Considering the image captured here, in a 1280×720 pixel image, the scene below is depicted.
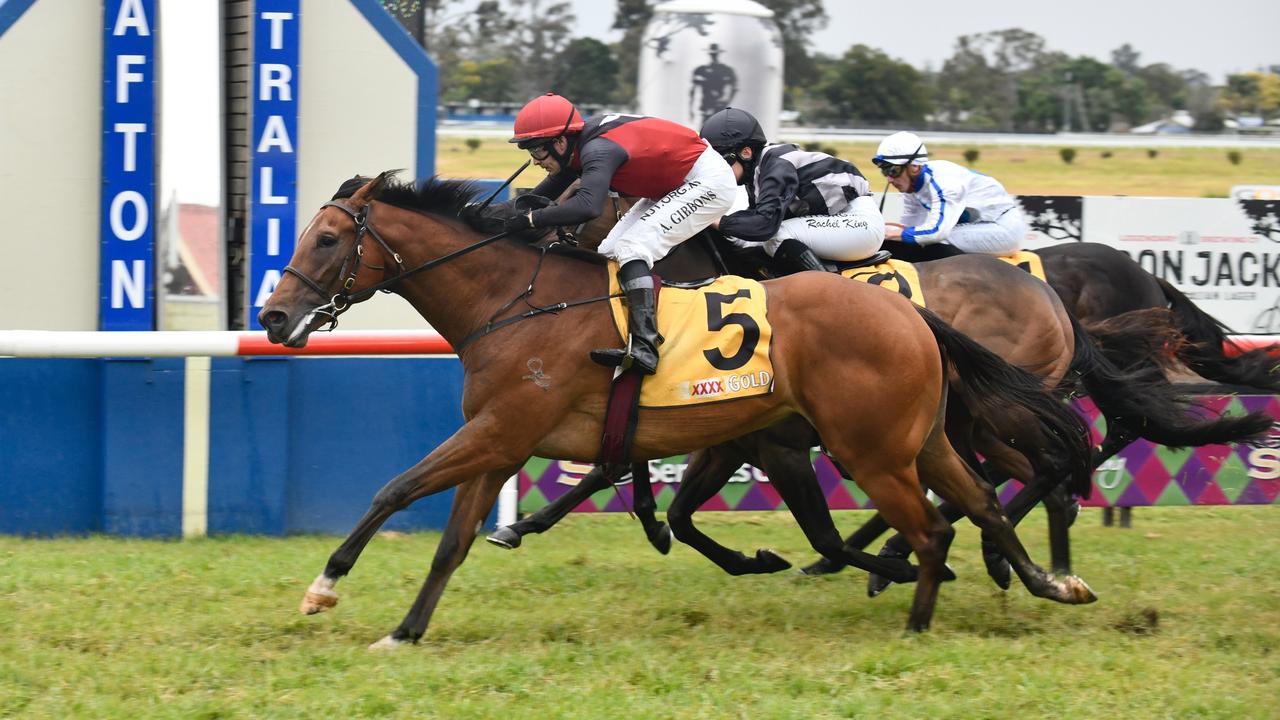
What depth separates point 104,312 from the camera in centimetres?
733

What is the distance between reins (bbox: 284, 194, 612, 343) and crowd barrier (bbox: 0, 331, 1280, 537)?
1915mm

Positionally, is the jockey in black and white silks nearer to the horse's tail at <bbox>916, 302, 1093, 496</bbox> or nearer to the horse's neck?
the horse's tail at <bbox>916, 302, 1093, 496</bbox>

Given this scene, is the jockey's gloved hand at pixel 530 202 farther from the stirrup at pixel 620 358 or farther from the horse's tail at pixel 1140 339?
the horse's tail at pixel 1140 339

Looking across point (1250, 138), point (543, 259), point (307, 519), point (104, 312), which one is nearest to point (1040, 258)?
point (543, 259)

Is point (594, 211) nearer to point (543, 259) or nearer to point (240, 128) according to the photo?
point (543, 259)

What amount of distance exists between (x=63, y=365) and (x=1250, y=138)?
37997mm

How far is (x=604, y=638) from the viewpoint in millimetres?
5449

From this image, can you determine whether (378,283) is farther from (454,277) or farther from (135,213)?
(135,213)

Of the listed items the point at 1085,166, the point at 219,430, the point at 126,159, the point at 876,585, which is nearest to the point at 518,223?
the point at 876,585

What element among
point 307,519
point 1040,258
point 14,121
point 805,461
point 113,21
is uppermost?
point 113,21

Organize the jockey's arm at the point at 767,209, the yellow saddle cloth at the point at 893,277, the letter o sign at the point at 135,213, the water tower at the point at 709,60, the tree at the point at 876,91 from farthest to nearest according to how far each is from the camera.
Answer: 1. the tree at the point at 876,91
2. the water tower at the point at 709,60
3. the letter o sign at the point at 135,213
4. the yellow saddle cloth at the point at 893,277
5. the jockey's arm at the point at 767,209

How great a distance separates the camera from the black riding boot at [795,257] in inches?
253

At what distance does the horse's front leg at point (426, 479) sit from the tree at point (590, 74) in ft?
164

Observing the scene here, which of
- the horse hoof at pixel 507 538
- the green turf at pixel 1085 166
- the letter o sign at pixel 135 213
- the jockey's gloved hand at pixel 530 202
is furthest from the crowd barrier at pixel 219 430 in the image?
the green turf at pixel 1085 166
